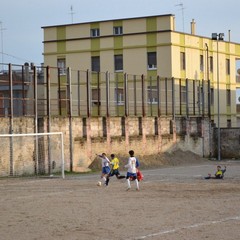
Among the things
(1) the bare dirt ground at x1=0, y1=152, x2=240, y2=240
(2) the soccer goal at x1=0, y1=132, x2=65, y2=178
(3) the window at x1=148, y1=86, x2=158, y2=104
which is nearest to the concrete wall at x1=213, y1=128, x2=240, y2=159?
(3) the window at x1=148, y1=86, x2=158, y2=104

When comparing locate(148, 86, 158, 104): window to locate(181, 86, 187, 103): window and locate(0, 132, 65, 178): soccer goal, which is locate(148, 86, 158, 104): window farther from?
locate(0, 132, 65, 178): soccer goal

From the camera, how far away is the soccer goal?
3406cm

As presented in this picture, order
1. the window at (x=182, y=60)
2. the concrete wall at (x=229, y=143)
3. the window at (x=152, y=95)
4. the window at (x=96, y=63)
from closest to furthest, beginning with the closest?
the window at (x=152, y=95) < the concrete wall at (x=229, y=143) < the window at (x=182, y=60) < the window at (x=96, y=63)

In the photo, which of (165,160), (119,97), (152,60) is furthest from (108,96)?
(152,60)

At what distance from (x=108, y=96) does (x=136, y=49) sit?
58.6 ft

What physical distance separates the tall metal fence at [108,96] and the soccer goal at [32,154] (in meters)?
1.67

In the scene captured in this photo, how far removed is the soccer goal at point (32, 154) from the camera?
34.1 meters

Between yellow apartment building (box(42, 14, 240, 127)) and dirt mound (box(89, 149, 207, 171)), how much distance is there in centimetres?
837

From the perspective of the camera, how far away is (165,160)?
46781mm

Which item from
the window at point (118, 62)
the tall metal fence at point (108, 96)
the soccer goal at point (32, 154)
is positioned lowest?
the soccer goal at point (32, 154)

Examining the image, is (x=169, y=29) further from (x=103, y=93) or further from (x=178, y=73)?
(x=103, y=93)

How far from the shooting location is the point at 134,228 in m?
15.2

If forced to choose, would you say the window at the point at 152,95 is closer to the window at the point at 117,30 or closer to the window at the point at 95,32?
the window at the point at 117,30

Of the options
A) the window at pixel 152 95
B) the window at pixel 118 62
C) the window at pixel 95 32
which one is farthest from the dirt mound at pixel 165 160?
the window at pixel 95 32
